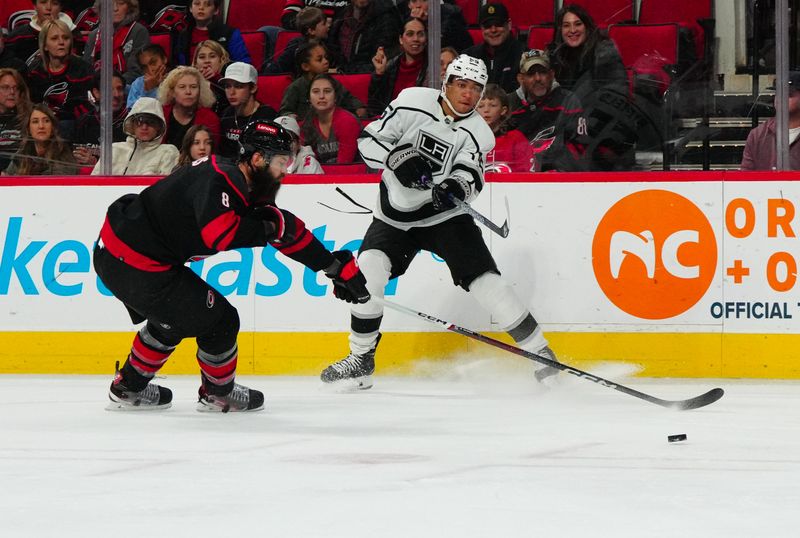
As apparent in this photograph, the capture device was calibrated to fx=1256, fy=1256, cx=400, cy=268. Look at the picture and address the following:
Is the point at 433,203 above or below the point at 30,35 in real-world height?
below

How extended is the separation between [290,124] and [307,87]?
183mm

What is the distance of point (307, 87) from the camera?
563 centimetres

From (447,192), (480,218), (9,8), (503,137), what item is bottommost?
(480,218)

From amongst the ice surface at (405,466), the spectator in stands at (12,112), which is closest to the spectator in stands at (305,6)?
the spectator in stands at (12,112)

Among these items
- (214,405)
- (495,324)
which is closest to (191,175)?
(214,405)

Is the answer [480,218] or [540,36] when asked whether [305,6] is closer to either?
[540,36]

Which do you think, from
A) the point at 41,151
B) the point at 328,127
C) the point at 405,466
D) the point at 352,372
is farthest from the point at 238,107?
the point at 405,466

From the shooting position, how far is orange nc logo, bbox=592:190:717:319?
5.39 metres

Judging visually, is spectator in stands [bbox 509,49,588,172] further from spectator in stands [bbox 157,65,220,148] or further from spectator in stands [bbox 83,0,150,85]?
spectator in stands [bbox 83,0,150,85]

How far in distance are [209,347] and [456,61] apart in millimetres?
1548

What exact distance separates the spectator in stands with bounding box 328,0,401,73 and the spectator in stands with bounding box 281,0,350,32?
1.5 inches

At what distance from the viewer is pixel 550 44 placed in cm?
545

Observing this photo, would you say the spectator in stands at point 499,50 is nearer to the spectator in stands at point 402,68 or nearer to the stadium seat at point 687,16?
the spectator in stands at point 402,68

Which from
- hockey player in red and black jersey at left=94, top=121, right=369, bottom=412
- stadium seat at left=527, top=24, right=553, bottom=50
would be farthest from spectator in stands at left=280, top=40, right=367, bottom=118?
hockey player in red and black jersey at left=94, top=121, right=369, bottom=412
